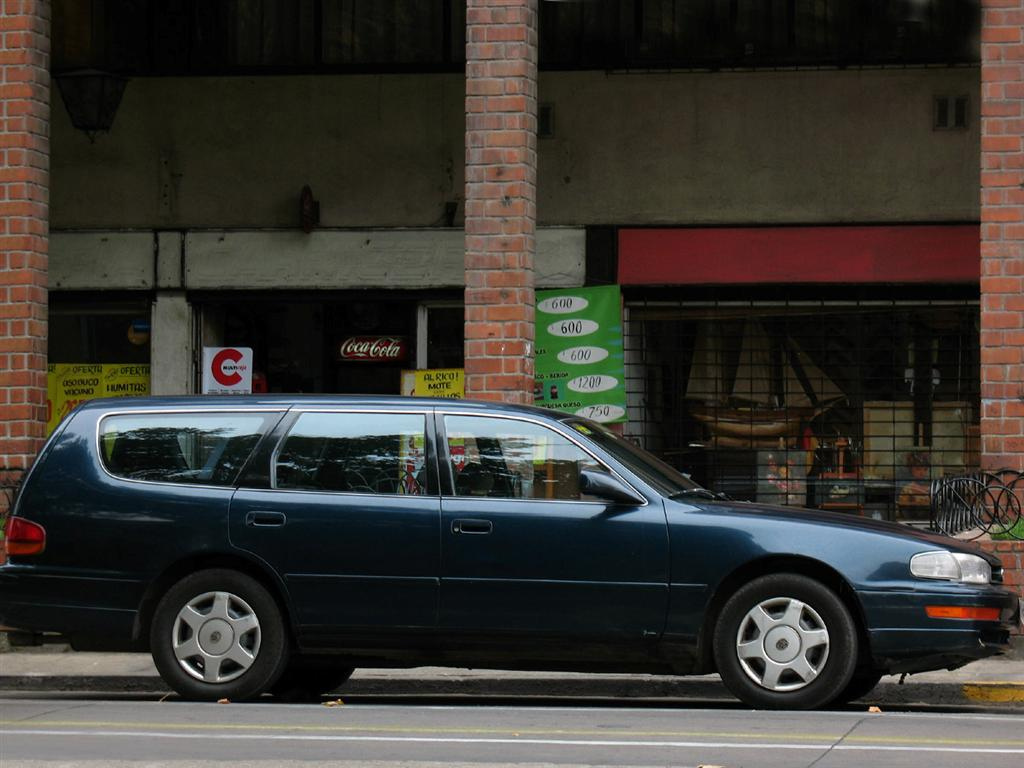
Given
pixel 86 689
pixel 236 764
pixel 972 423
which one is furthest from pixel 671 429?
pixel 236 764

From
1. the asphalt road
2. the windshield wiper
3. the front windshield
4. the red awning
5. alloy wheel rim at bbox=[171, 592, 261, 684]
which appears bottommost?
the asphalt road

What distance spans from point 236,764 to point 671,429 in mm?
9782

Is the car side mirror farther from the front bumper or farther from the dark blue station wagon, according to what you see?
the front bumper

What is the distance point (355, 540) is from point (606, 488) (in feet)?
4.38

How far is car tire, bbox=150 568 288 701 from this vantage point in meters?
9.80

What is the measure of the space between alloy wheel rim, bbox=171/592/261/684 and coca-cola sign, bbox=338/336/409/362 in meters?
7.51

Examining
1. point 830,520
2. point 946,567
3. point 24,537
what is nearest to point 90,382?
point 24,537

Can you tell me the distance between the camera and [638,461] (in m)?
9.98

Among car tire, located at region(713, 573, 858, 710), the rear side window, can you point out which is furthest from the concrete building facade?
car tire, located at region(713, 573, 858, 710)

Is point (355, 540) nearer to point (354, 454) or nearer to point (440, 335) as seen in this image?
point (354, 454)

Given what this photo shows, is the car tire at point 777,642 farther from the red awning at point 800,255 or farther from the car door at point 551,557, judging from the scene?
the red awning at point 800,255

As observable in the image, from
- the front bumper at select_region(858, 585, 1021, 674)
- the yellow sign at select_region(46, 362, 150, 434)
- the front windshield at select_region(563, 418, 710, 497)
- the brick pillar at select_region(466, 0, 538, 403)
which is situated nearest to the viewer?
the front bumper at select_region(858, 585, 1021, 674)

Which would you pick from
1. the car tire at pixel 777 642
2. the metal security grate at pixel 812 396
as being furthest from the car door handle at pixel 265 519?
the metal security grate at pixel 812 396

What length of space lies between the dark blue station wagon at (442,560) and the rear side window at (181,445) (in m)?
0.01
